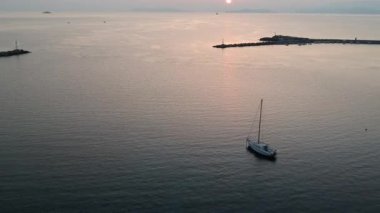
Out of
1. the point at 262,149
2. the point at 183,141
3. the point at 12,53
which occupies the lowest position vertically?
the point at 183,141

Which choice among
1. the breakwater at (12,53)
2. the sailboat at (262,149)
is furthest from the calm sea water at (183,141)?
the breakwater at (12,53)

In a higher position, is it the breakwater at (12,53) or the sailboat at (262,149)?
the breakwater at (12,53)

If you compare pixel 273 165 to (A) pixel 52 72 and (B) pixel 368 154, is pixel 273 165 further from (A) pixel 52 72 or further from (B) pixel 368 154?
(A) pixel 52 72

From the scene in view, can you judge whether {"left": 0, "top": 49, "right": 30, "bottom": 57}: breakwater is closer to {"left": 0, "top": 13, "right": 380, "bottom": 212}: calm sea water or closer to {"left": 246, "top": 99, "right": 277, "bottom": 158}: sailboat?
{"left": 0, "top": 13, "right": 380, "bottom": 212}: calm sea water

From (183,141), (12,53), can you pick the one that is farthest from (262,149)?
(12,53)

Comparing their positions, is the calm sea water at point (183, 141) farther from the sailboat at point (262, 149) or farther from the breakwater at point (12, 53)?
the breakwater at point (12, 53)

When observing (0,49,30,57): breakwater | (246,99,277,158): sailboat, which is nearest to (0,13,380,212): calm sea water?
(246,99,277,158): sailboat

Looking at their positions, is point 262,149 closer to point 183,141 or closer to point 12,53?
point 183,141

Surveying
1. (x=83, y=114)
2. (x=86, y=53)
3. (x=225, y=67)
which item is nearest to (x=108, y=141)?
(x=83, y=114)
